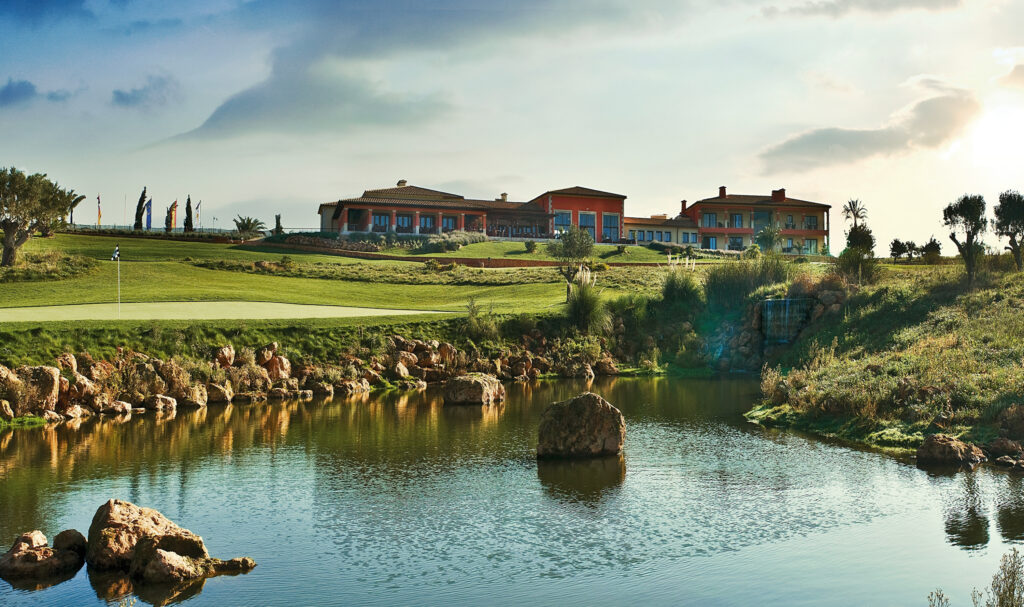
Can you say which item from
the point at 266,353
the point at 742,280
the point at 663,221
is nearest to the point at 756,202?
the point at 663,221

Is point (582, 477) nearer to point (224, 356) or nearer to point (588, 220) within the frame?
point (224, 356)

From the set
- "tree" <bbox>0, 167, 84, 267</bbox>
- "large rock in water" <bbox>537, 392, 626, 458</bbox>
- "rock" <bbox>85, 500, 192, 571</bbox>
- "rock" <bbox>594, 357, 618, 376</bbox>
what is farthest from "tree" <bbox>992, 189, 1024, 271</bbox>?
"tree" <bbox>0, 167, 84, 267</bbox>

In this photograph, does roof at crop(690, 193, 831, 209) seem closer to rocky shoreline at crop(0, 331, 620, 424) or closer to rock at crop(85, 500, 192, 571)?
rocky shoreline at crop(0, 331, 620, 424)

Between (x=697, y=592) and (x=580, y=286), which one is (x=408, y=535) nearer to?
(x=697, y=592)

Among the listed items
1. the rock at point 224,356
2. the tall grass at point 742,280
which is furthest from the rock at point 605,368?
the rock at point 224,356

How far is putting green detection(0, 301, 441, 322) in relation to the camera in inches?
1404

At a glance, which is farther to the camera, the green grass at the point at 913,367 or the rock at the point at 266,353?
the rock at the point at 266,353

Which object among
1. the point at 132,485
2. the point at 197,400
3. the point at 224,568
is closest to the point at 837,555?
the point at 224,568

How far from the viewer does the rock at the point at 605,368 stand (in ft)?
143

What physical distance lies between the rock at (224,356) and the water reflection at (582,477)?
18109 mm

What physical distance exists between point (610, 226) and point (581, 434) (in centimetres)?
8169

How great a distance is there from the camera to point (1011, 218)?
139 ft

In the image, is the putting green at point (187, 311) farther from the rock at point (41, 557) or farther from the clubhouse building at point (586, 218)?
the clubhouse building at point (586, 218)

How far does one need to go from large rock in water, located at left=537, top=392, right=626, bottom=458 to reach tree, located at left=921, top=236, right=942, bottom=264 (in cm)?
5097
